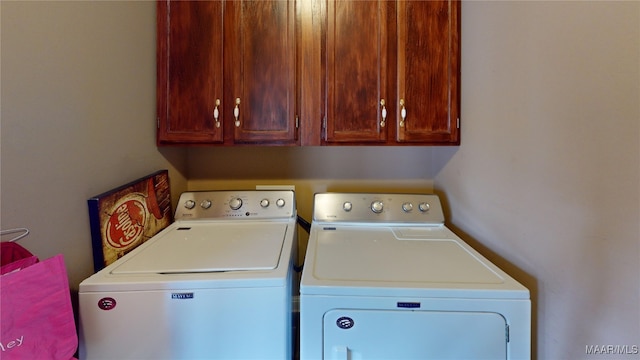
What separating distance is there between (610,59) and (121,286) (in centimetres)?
154

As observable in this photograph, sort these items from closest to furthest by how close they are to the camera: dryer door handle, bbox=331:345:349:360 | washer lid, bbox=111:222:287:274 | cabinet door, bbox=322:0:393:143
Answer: dryer door handle, bbox=331:345:349:360, washer lid, bbox=111:222:287:274, cabinet door, bbox=322:0:393:143

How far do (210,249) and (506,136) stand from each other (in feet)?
4.32

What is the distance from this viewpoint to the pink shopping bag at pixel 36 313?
60 centimetres

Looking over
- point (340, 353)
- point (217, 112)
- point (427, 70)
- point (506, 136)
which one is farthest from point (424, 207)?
point (217, 112)

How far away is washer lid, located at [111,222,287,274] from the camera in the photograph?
954 mm

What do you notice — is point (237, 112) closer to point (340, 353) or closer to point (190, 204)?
point (190, 204)

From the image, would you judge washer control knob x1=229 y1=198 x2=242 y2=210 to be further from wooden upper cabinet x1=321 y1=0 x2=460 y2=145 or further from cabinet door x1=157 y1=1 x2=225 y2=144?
wooden upper cabinet x1=321 y1=0 x2=460 y2=145

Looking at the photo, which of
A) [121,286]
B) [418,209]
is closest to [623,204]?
[418,209]

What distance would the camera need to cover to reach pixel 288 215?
60.8 inches

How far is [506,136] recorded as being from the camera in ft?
3.56

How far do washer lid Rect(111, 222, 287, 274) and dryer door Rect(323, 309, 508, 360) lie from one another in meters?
0.32

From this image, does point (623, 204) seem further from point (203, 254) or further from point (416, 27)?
point (203, 254)

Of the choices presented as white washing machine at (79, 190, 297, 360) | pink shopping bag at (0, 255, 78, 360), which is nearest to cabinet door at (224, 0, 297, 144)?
white washing machine at (79, 190, 297, 360)

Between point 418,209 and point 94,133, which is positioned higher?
point 94,133
